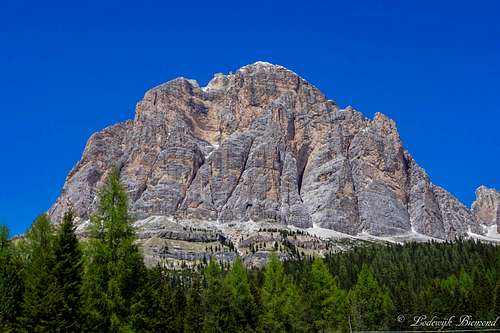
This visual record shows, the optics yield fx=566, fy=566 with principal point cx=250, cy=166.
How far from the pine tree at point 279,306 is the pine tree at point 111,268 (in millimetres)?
43702

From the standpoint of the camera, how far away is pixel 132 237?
113 ft

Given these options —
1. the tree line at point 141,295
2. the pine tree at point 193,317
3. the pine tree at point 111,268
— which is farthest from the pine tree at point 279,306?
the pine tree at point 111,268

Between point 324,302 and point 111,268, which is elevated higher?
point 111,268

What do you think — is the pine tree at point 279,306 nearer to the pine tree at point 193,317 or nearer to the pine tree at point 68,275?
the pine tree at point 193,317

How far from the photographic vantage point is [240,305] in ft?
225

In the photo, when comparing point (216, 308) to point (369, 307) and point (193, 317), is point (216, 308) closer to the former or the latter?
point (193, 317)

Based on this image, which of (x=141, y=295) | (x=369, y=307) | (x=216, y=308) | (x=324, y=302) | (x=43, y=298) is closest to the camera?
(x=43, y=298)

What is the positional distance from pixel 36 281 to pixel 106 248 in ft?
16.2

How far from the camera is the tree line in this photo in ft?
108

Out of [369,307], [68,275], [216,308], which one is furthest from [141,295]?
[369,307]

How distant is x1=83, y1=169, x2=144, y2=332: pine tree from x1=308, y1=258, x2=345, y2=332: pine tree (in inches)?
2002

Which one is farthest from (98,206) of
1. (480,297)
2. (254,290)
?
(480,297)

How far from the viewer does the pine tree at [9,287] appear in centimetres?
4219

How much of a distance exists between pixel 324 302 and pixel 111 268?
174 feet
